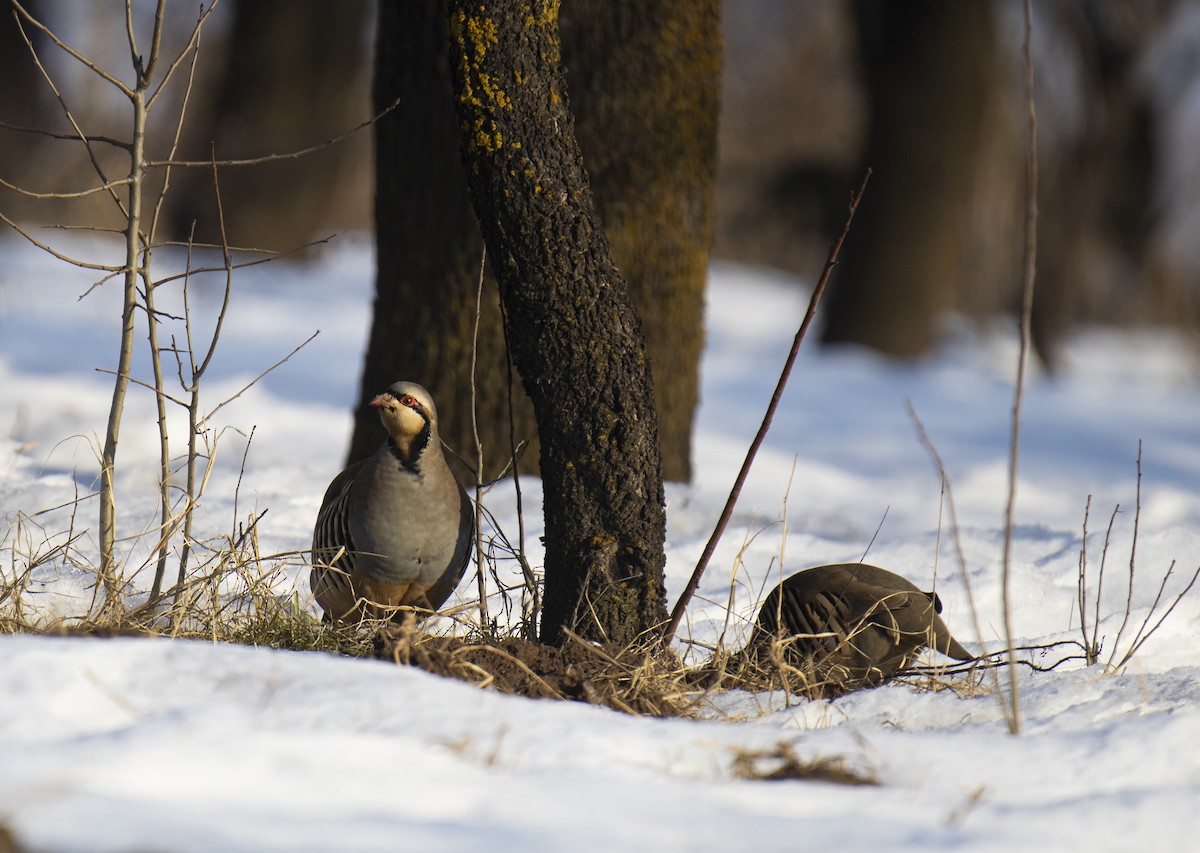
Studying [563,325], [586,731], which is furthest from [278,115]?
[586,731]

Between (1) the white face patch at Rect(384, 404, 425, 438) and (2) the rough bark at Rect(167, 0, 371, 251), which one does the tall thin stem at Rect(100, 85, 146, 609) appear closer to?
(1) the white face patch at Rect(384, 404, 425, 438)

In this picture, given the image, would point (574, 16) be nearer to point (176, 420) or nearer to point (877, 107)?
point (176, 420)

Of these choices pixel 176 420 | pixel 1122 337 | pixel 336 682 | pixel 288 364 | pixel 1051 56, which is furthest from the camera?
pixel 1122 337

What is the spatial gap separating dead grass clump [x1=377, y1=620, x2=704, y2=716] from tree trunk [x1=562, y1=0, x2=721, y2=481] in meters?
1.63

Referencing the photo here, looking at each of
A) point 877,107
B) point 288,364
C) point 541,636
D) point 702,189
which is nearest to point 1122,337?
point 877,107

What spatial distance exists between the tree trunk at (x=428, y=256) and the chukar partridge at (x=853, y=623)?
1.58 m

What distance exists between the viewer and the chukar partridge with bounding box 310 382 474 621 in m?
2.95

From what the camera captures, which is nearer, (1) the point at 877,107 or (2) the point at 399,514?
(2) the point at 399,514

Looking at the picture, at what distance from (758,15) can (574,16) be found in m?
20.4

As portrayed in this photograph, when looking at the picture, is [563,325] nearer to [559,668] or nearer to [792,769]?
[559,668]

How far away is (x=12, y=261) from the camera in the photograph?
1002 cm

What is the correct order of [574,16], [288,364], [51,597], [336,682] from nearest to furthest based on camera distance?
[336,682] → [51,597] → [574,16] → [288,364]

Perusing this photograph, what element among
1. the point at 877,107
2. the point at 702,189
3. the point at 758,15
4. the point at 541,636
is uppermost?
the point at 758,15

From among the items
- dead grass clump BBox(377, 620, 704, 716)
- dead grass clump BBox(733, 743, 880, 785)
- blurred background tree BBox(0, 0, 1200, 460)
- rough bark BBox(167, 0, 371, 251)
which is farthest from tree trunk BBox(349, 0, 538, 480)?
rough bark BBox(167, 0, 371, 251)
